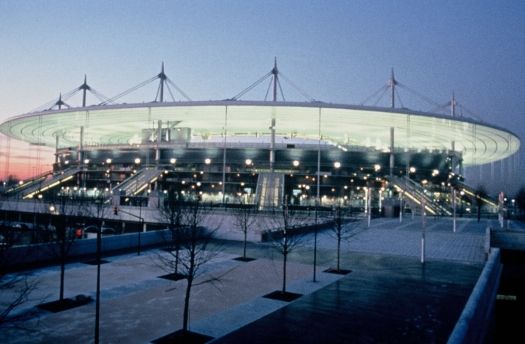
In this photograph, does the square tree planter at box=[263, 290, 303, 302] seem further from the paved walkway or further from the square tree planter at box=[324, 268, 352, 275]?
the square tree planter at box=[324, 268, 352, 275]

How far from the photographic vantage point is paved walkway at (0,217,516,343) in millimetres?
10039

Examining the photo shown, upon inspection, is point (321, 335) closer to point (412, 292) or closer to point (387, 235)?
point (412, 292)

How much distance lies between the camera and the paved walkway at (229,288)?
10.0 m

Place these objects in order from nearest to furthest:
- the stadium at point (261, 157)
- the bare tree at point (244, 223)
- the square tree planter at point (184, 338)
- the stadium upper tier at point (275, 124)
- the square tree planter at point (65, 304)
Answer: the square tree planter at point (184, 338)
the square tree planter at point (65, 304)
the bare tree at point (244, 223)
the stadium upper tier at point (275, 124)
the stadium at point (261, 157)

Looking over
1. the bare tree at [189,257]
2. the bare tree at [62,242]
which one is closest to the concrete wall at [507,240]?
the bare tree at [189,257]

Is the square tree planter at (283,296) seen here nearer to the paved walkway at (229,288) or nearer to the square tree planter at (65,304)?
the paved walkway at (229,288)

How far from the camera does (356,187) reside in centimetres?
6675

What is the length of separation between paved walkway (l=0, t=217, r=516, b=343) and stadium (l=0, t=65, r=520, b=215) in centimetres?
3585

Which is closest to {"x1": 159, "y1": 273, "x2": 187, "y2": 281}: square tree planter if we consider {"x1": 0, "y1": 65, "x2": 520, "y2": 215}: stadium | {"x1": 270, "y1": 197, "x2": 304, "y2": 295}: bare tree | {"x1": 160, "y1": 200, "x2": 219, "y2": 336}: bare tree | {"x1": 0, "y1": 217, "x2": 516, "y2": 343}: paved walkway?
{"x1": 160, "y1": 200, "x2": 219, "y2": 336}: bare tree

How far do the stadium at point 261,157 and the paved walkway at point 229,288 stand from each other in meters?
35.8

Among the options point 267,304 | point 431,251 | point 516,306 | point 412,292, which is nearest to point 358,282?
point 412,292

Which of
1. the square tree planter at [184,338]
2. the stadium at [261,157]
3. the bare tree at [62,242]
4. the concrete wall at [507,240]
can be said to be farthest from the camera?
the stadium at [261,157]

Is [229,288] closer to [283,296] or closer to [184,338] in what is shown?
[283,296]

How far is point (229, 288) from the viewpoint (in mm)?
14297
